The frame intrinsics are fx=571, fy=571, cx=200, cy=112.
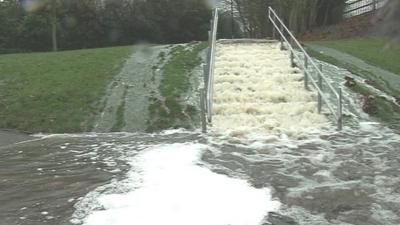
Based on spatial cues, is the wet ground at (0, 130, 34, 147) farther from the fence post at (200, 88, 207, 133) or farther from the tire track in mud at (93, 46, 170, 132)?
the fence post at (200, 88, 207, 133)

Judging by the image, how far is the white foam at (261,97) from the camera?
11.0m

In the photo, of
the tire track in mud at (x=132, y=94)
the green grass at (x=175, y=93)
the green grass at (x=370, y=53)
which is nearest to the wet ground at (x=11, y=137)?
the tire track in mud at (x=132, y=94)

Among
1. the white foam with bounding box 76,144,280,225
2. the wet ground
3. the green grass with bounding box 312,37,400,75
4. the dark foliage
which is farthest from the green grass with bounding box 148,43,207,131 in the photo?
the dark foliage

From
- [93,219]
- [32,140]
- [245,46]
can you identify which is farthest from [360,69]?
[93,219]

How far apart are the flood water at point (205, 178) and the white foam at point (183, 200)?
0.01 meters

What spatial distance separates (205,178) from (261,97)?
5.28m

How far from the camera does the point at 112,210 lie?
20.5ft

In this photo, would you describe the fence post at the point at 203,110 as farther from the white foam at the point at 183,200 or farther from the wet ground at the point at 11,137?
the wet ground at the point at 11,137

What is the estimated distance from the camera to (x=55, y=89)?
13320 millimetres

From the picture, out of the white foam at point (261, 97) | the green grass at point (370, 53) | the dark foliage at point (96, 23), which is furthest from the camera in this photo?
the dark foliage at point (96, 23)

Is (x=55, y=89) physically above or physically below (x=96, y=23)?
below

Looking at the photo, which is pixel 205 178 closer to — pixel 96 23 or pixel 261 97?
pixel 261 97

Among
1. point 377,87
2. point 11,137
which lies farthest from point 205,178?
point 377,87

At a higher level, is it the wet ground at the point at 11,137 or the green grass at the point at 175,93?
the green grass at the point at 175,93
